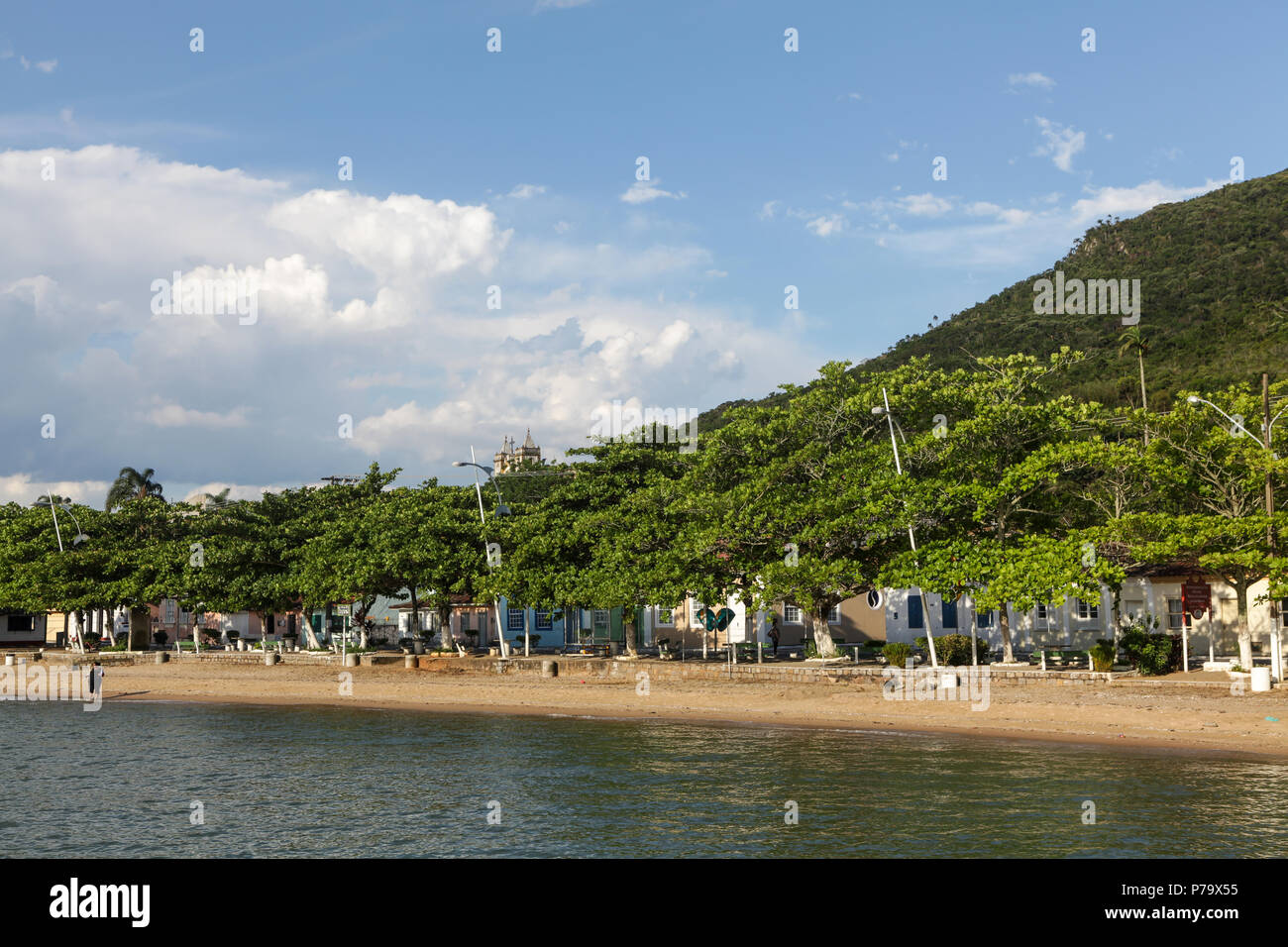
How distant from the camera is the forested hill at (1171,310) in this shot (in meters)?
73.6

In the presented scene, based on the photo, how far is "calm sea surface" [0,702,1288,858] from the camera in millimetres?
18938

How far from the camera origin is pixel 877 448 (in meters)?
39.7

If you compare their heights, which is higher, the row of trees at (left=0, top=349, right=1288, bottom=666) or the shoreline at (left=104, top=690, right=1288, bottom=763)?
the row of trees at (left=0, top=349, right=1288, bottom=666)

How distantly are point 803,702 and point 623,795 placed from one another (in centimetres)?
1548

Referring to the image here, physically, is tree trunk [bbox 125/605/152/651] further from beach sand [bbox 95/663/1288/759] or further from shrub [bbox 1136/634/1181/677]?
shrub [bbox 1136/634/1181/677]

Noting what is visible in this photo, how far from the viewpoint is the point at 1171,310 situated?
90.9 m

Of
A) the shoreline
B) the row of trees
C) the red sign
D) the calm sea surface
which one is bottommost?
the shoreline

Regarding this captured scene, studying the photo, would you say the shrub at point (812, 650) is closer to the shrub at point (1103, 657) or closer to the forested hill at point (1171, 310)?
the shrub at point (1103, 657)

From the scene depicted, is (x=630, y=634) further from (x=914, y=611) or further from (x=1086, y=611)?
(x=1086, y=611)

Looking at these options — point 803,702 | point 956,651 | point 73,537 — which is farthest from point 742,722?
point 73,537

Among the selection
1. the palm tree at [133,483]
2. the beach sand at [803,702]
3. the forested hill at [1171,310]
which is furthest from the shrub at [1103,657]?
the palm tree at [133,483]

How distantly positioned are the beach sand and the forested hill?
3306cm

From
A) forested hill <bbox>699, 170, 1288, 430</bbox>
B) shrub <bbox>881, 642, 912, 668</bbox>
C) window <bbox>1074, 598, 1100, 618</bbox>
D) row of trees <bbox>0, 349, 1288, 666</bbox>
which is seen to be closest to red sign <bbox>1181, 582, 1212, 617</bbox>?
row of trees <bbox>0, 349, 1288, 666</bbox>
